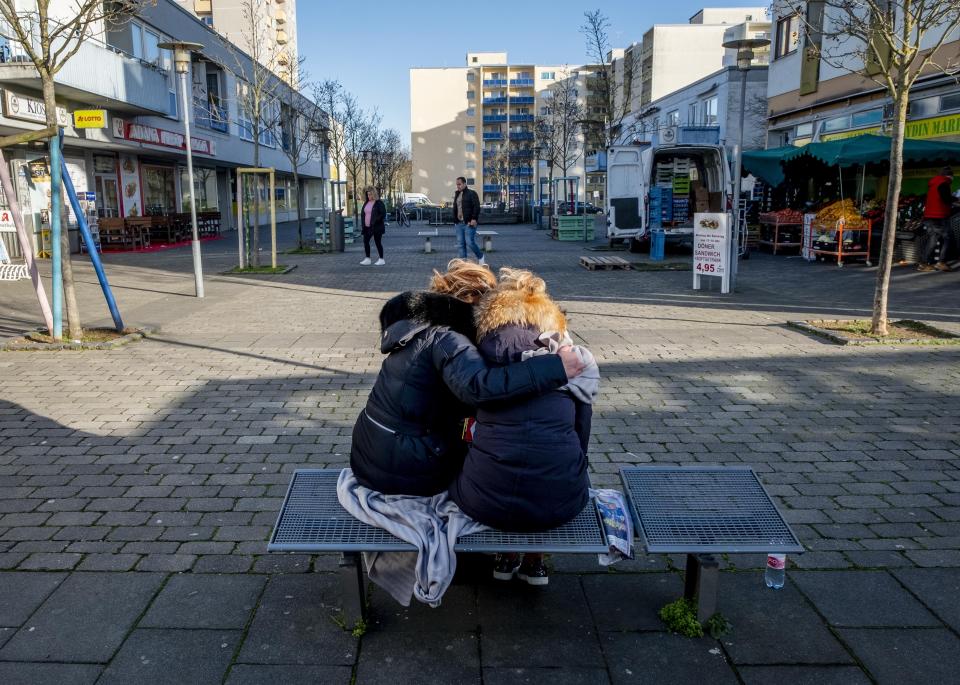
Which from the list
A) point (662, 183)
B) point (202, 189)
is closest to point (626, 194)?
point (662, 183)

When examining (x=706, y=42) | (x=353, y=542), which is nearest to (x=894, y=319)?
(x=353, y=542)

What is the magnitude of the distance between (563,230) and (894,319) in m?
18.0

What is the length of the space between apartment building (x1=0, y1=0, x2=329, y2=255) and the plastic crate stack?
10524 mm

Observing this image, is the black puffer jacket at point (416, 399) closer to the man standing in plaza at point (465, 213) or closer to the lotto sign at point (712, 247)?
the lotto sign at point (712, 247)

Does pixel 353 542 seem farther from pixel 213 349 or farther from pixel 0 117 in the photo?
pixel 0 117

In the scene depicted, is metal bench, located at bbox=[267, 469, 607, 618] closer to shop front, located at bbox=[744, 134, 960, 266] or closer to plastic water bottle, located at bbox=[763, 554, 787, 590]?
plastic water bottle, located at bbox=[763, 554, 787, 590]

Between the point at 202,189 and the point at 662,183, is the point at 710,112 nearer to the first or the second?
the point at 662,183

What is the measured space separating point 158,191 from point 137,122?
17.5ft

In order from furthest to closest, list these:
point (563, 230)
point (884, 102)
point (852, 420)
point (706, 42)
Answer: point (706, 42), point (563, 230), point (884, 102), point (852, 420)

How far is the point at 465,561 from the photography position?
3.64 meters

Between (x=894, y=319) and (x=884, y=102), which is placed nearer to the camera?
(x=894, y=319)

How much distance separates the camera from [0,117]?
1850 cm

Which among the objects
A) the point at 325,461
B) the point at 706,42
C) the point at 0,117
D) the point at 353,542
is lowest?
the point at 325,461

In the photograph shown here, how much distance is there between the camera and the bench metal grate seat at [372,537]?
119 inches
